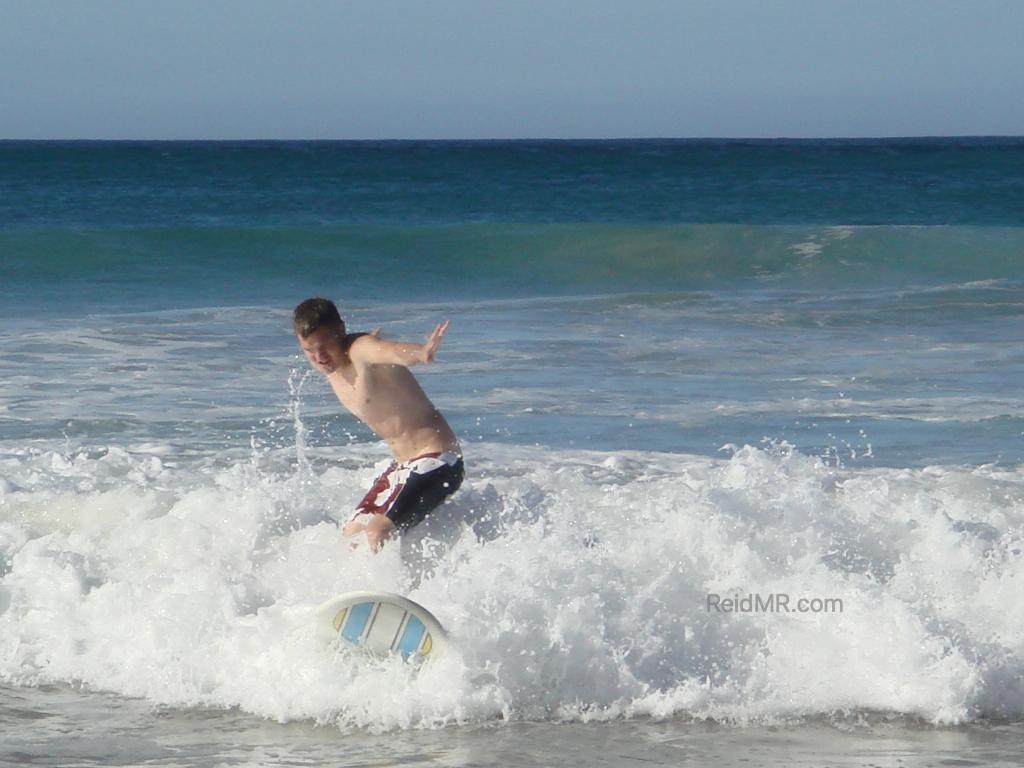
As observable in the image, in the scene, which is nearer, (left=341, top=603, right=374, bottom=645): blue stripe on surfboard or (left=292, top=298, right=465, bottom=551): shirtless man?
(left=341, top=603, right=374, bottom=645): blue stripe on surfboard

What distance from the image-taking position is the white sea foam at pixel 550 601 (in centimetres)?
479

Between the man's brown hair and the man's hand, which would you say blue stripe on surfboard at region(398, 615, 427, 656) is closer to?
the man's hand

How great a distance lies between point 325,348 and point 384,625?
122 cm

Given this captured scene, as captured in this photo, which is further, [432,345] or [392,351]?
[392,351]

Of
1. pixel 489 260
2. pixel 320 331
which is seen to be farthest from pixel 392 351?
pixel 489 260

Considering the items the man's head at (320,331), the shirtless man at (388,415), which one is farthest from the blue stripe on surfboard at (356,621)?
the man's head at (320,331)

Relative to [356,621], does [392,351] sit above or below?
above

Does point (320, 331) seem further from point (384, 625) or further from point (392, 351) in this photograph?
point (384, 625)

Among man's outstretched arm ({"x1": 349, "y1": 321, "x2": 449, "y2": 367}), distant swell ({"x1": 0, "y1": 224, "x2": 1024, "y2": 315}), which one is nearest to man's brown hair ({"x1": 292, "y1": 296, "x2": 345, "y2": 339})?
man's outstretched arm ({"x1": 349, "y1": 321, "x2": 449, "y2": 367})

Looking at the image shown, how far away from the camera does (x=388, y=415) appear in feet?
18.5

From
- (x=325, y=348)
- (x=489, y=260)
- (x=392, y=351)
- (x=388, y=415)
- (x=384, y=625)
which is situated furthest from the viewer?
(x=489, y=260)

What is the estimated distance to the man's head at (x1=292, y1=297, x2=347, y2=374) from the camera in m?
5.39

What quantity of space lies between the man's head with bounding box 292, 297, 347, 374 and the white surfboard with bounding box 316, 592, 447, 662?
108cm

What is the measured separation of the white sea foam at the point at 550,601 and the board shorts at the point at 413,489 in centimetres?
15
